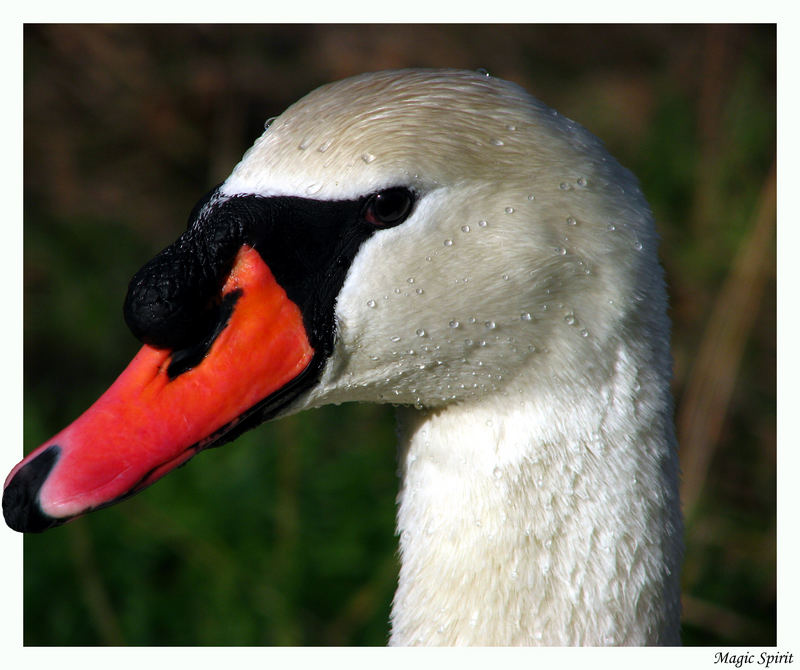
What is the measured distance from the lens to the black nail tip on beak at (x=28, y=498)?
64.2 inches

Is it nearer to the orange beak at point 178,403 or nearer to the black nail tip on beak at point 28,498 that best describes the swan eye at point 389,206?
the orange beak at point 178,403

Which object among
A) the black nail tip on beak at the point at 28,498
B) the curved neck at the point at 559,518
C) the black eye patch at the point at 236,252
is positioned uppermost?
the black eye patch at the point at 236,252

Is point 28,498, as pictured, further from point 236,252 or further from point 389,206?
point 389,206

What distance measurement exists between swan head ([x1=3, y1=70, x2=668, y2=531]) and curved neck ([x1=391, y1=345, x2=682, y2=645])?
3.3 inches

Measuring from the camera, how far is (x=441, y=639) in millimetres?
1874

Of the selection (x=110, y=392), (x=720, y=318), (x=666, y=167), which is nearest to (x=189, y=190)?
(x=666, y=167)

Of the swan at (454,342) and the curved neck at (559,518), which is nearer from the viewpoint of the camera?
the swan at (454,342)

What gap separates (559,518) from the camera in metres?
1.81

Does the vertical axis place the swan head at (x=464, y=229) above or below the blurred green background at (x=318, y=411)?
above

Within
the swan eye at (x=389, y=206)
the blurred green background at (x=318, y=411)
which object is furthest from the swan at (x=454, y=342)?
the blurred green background at (x=318, y=411)

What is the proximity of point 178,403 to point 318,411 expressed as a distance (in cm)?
281

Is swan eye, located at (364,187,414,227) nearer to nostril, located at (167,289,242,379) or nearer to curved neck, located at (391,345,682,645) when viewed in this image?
nostril, located at (167,289,242,379)

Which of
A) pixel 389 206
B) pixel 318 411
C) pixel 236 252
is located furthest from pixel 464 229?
pixel 318 411

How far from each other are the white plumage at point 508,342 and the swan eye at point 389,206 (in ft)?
0.07
